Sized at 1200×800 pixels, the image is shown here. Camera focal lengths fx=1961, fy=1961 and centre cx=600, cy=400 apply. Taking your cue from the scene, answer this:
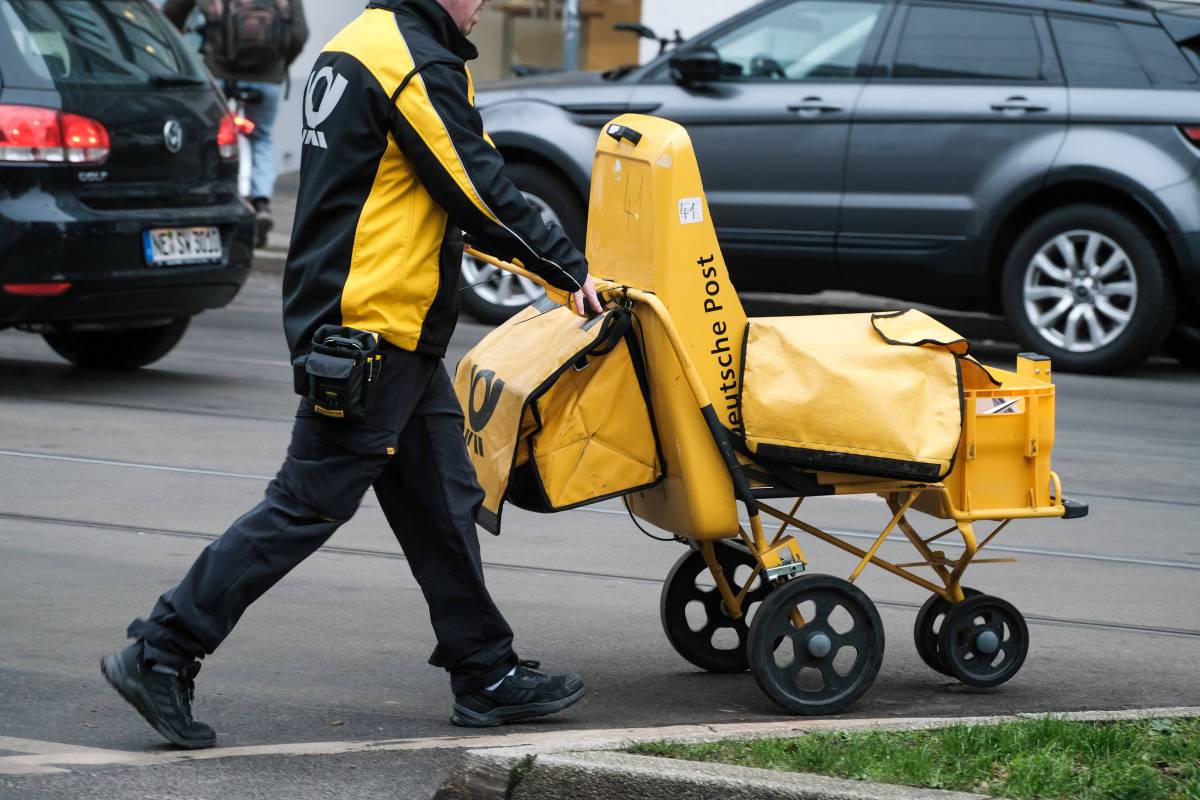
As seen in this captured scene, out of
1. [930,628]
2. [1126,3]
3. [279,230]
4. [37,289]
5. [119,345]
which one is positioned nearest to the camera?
[930,628]

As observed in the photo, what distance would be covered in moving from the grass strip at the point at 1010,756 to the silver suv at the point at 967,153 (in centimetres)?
629

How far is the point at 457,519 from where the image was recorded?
14.2 ft

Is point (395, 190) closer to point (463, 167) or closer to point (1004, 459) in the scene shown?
point (463, 167)

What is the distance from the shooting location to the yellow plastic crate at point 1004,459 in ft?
15.1

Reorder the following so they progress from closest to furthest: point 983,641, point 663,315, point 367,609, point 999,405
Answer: point 663,315 < point 999,405 < point 983,641 < point 367,609

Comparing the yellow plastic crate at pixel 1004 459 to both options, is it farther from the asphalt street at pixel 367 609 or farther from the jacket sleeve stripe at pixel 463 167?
the jacket sleeve stripe at pixel 463 167

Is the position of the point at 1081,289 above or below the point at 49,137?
below

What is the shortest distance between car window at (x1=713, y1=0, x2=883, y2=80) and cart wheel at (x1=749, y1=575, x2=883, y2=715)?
21.8 ft

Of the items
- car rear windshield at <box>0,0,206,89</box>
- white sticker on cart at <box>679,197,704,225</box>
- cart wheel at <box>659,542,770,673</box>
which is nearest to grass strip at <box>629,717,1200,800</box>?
cart wheel at <box>659,542,770,673</box>

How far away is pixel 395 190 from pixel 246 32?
31.2ft

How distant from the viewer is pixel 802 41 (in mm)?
10891

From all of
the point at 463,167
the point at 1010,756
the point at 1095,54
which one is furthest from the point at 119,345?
the point at 1010,756

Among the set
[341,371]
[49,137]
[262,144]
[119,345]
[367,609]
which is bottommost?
[119,345]

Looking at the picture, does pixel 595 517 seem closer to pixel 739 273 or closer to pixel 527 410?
pixel 527 410
